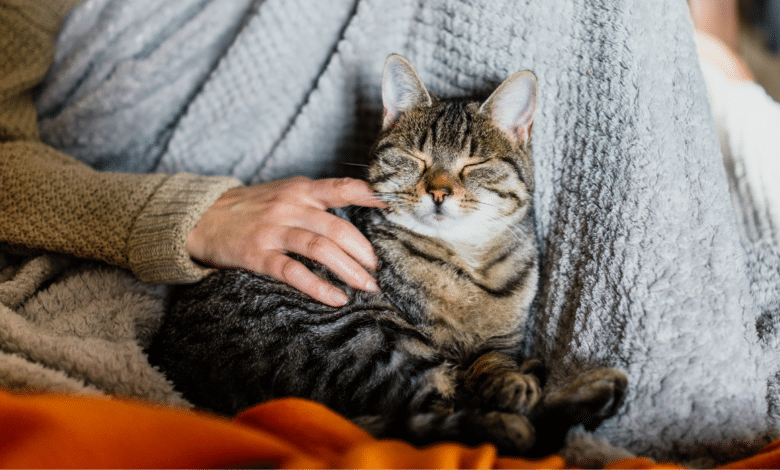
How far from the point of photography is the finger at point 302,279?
3.06 ft

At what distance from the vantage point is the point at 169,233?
963 mm

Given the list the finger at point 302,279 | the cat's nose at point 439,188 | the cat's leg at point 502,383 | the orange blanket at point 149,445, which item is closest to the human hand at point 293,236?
the finger at point 302,279

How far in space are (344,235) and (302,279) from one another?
0.14 metres

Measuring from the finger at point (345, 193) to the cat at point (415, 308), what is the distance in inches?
1.2

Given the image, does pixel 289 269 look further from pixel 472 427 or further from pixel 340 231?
pixel 472 427

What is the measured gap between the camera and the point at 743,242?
36.1 inches

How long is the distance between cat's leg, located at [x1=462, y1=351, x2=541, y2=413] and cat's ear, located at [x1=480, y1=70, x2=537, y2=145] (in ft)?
1.73

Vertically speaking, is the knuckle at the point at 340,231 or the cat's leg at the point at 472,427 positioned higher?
the knuckle at the point at 340,231

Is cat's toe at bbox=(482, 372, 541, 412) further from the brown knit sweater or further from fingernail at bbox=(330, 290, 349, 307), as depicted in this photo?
the brown knit sweater

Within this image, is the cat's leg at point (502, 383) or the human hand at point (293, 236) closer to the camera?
the cat's leg at point (502, 383)

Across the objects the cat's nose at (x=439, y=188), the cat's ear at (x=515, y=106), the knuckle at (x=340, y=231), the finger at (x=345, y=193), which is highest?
the cat's ear at (x=515, y=106)

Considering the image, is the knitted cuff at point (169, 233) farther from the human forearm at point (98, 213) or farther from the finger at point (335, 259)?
the finger at point (335, 259)

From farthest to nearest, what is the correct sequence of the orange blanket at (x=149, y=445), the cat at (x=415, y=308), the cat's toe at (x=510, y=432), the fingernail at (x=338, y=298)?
the fingernail at (x=338, y=298) → the cat at (x=415, y=308) → the cat's toe at (x=510, y=432) → the orange blanket at (x=149, y=445)

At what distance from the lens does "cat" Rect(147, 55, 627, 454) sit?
0.83 metres
